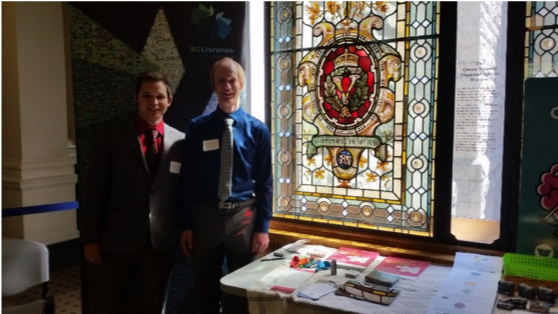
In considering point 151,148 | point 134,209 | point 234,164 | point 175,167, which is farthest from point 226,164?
point 134,209

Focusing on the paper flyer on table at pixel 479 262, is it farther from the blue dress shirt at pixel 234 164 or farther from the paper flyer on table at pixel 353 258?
the blue dress shirt at pixel 234 164

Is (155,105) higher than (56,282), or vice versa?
(155,105)

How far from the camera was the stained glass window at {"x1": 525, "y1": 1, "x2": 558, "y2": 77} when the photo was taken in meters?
1.93

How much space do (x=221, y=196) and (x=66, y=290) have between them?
0.75 metres

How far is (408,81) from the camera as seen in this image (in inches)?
88.3

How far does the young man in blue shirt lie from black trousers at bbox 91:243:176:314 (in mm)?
178

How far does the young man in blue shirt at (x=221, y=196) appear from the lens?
200 centimetres

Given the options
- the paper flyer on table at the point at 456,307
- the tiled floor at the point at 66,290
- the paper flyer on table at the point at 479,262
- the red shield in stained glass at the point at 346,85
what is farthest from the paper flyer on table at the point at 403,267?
the tiled floor at the point at 66,290

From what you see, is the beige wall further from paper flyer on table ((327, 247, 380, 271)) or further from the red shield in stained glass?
the red shield in stained glass

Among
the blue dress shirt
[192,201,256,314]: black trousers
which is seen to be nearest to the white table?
[192,201,256,314]: black trousers

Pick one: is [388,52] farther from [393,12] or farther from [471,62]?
[471,62]

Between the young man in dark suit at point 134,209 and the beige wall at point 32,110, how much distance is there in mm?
905

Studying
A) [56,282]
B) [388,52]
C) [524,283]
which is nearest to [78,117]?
[56,282]

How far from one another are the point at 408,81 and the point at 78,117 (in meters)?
1.58
